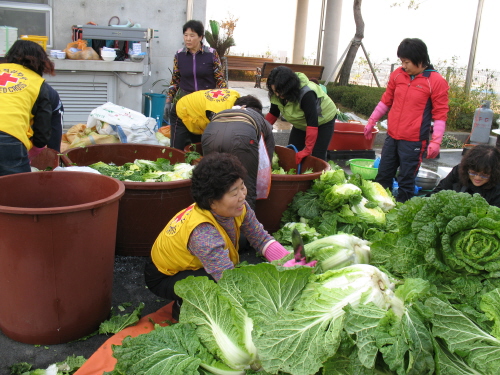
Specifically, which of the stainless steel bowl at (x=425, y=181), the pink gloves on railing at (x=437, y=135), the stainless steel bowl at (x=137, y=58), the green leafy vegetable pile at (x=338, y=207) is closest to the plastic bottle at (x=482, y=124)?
the stainless steel bowl at (x=425, y=181)

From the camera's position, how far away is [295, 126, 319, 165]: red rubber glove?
457 cm

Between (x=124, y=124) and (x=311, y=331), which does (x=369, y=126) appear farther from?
(x=311, y=331)

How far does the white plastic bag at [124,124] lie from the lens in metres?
5.74

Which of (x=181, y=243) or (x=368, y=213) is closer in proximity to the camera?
(x=181, y=243)

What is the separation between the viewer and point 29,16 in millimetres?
7645

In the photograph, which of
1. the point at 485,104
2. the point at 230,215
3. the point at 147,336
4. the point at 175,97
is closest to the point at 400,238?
the point at 230,215

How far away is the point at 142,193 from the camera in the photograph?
3641 millimetres

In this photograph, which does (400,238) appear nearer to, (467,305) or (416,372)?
(467,305)

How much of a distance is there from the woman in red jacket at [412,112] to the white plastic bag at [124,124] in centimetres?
295

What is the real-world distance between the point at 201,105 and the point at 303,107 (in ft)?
3.36

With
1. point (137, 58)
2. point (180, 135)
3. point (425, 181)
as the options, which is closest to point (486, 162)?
point (425, 181)

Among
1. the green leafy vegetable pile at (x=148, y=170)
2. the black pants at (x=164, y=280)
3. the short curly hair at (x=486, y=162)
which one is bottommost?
the black pants at (x=164, y=280)

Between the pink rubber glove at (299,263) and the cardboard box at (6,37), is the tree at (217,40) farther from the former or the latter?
the pink rubber glove at (299,263)

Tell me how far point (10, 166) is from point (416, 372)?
3003 millimetres
